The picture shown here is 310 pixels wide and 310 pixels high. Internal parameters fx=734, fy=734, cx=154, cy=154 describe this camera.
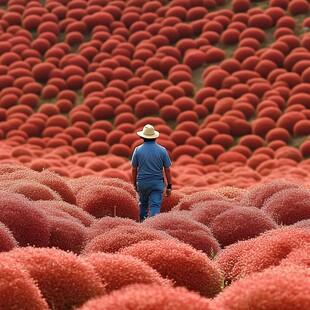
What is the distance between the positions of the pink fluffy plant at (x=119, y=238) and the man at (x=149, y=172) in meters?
3.91

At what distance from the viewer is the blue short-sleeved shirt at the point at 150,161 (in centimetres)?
1040

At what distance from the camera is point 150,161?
10.4m

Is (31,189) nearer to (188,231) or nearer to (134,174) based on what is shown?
(188,231)

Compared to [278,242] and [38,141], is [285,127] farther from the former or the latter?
[278,242]

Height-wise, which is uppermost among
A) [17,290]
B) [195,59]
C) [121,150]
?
[17,290]

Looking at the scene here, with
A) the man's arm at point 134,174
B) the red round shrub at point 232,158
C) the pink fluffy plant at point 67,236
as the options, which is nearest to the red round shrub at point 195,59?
the red round shrub at point 232,158

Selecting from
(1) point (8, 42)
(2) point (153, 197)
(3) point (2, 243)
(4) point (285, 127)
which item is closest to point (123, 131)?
(4) point (285, 127)

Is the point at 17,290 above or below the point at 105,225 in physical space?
above

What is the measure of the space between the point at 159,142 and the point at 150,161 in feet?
34.7

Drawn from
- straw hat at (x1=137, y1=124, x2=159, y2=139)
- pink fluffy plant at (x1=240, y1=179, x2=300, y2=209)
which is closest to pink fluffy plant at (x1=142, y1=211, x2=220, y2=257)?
pink fluffy plant at (x1=240, y1=179, x2=300, y2=209)

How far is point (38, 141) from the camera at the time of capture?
21.9 metres

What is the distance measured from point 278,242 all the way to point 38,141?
1705 cm

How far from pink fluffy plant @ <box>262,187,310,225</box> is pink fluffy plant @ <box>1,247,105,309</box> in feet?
13.9

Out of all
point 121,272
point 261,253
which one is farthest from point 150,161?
point 121,272
